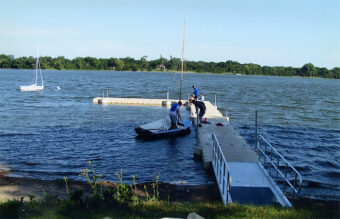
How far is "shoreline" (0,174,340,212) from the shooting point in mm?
9727

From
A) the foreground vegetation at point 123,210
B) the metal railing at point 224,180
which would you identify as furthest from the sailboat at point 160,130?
the foreground vegetation at point 123,210

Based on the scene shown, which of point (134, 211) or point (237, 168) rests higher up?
point (134, 211)

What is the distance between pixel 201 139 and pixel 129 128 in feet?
27.5

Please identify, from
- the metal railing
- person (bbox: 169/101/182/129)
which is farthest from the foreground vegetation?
person (bbox: 169/101/182/129)

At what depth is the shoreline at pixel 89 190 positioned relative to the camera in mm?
9727

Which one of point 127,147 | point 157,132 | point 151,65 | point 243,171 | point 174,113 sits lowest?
point 127,147

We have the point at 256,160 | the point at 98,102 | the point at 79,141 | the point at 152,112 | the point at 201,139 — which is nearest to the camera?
the point at 256,160

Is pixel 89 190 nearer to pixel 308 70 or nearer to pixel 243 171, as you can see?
pixel 243 171

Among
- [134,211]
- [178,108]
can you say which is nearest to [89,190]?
[134,211]

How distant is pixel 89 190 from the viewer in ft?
34.6

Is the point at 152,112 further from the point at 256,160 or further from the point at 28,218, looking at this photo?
the point at 28,218

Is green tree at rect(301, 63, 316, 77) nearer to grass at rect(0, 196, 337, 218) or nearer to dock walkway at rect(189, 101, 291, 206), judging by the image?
dock walkway at rect(189, 101, 291, 206)

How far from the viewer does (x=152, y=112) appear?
30.3 meters

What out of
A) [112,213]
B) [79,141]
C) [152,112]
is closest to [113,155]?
[79,141]
